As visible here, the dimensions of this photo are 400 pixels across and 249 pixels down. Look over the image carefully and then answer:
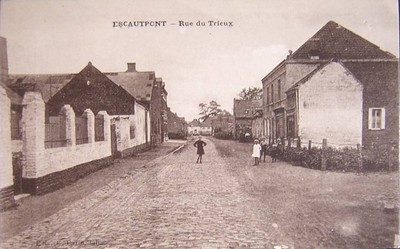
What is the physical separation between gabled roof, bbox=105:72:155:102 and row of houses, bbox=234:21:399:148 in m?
1.98

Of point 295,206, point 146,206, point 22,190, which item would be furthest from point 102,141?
point 295,206

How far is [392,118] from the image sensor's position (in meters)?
5.26

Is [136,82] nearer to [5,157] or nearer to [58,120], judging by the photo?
[58,120]

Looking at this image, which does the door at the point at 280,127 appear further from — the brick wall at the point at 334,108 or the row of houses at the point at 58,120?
the row of houses at the point at 58,120

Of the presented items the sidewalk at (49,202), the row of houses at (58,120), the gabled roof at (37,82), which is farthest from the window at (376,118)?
the sidewalk at (49,202)

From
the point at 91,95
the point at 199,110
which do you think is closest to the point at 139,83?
the point at 91,95

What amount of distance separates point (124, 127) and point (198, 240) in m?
7.58

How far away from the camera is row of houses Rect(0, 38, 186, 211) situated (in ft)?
18.7

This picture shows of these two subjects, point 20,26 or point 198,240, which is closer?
point 198,240

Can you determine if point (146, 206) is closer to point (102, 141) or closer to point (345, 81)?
point (345, 81)

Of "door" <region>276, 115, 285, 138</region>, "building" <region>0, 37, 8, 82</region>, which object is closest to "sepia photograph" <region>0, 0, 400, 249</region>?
"building" <region>0, 37, 8, 82</region>

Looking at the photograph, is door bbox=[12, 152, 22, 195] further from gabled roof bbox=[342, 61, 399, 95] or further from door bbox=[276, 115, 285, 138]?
door bbox=[276, 115, 285, 138]

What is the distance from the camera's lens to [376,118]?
5832 millimetres

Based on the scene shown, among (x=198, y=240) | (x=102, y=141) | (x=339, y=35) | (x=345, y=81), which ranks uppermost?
(x=339, y=35)
